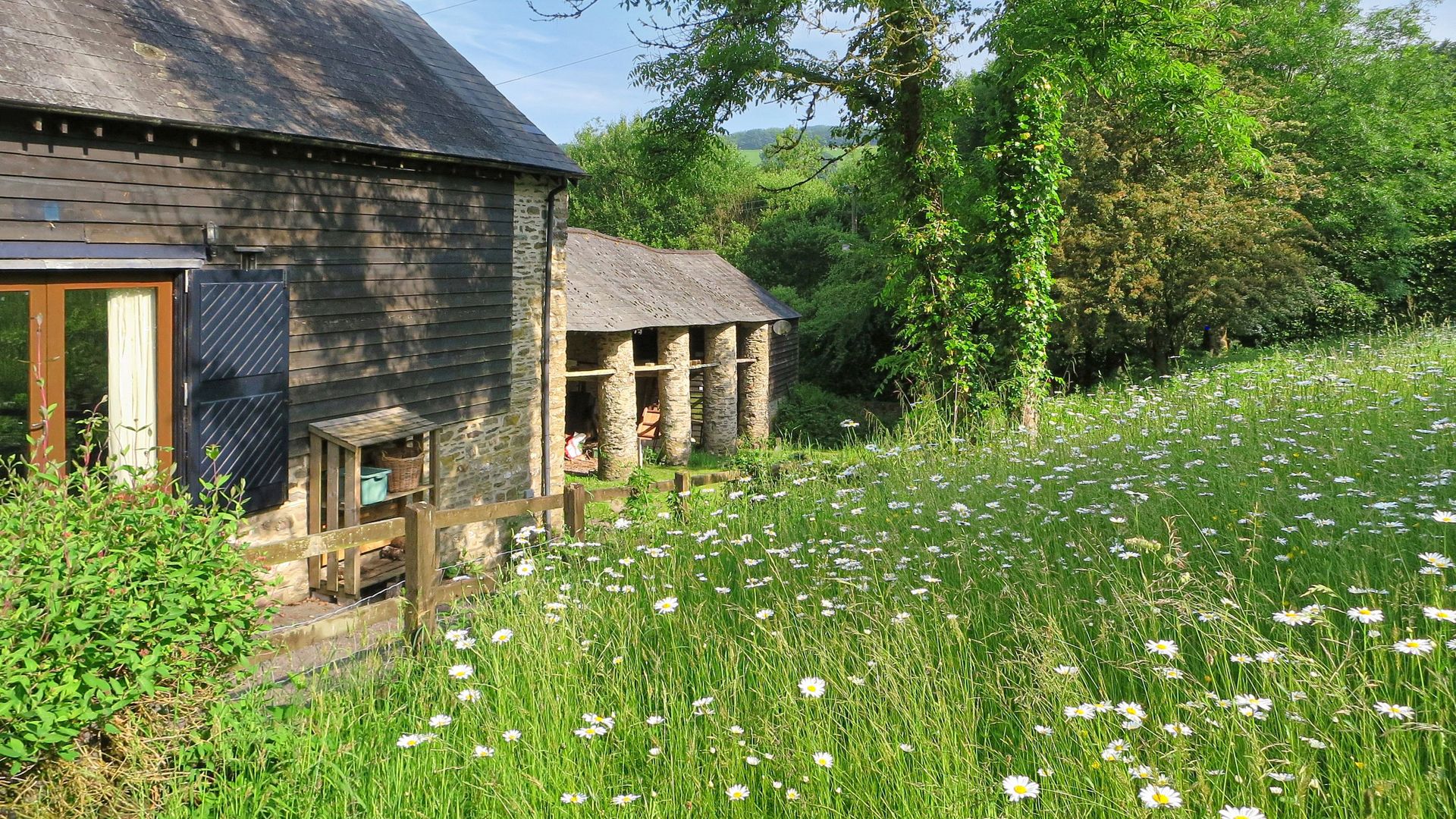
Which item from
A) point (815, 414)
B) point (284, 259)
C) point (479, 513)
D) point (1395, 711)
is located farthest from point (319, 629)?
point (815, 414)

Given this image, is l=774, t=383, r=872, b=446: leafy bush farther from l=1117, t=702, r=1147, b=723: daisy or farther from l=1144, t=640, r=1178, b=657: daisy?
l=1117, t=702, r=1147, b=723: daisy

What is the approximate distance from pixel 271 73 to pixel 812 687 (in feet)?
29.1

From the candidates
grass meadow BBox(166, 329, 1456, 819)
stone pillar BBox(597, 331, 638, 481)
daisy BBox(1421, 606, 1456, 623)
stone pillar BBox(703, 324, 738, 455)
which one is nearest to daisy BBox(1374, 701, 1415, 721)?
grass meadow BBox(166, 329, 1456, 819)

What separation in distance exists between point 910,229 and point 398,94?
275 inches

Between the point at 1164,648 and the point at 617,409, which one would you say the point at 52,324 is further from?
the point at 617,409

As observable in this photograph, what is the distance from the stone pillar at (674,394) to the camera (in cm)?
2223

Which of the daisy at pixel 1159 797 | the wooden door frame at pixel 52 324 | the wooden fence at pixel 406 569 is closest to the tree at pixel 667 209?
the wooden door frame at pixel 52 324

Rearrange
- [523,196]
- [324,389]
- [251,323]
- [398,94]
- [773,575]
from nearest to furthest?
[773,575] → [251,323] → [324,389] → [398,94] → [523,196]

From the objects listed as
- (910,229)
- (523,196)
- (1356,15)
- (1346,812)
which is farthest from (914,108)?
(1356,15)

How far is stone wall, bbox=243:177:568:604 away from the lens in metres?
11.2

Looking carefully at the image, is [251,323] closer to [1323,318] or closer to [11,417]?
[11,417]

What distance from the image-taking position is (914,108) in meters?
13.0

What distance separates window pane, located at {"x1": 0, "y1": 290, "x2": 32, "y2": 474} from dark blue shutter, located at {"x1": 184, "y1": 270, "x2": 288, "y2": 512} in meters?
1.13

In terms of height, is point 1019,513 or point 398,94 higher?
point 398,94
